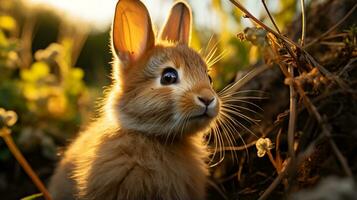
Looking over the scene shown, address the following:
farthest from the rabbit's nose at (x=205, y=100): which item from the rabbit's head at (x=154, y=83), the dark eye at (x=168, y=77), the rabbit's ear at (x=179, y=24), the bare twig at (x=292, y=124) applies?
the rabbit's ear at (x=179, y=24)

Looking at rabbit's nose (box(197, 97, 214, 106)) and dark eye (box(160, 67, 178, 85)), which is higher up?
dark eye (box(160, 67, 178, 85))

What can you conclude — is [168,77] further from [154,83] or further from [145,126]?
[145,126]

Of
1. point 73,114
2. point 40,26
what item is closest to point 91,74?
point 40,26

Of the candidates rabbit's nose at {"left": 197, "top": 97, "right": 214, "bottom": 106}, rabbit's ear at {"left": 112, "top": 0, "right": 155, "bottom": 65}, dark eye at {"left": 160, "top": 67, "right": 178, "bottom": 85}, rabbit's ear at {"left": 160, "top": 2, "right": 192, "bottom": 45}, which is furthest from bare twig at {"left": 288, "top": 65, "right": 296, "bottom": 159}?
rabbit's ear at {"left": 160, "top": 2, "right": 192, "bottom": 45}

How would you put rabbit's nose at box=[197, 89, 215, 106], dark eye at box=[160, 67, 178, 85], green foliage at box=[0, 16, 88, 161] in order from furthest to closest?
green foliage at box=[0, 16, 88, 161]
dark eye at box=[160, 67, 178, 85]
rabbit's nose at box=[197, 89, 215, 106]

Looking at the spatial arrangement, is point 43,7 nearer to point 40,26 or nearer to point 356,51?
point 40,26

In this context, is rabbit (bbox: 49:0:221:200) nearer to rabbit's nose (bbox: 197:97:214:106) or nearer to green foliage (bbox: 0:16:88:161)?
rabbit's nose (bbox: 197:97:214:106)
